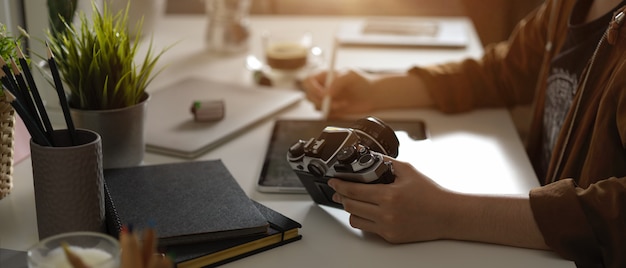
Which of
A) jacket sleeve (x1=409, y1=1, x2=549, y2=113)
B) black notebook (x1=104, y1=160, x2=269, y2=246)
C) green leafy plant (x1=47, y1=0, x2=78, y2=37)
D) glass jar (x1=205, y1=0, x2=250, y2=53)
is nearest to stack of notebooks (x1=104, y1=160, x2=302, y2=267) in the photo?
black notebook (x1=104, y1=160, x2=269, y2=246)

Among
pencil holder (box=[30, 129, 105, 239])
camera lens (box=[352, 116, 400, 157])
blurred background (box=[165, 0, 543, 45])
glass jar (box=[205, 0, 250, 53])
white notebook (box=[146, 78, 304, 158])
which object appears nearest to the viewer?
pencil holder (box=[30, 129, 105, 239])

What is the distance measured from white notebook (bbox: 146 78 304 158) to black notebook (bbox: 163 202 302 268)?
32 cm

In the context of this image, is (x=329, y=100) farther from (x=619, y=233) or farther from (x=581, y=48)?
(x=619, y=233)

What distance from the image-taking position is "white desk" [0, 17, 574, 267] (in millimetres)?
916

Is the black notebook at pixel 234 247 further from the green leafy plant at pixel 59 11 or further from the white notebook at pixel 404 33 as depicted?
the white notebook at pixel 404 33

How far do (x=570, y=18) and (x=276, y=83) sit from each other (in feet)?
1.93

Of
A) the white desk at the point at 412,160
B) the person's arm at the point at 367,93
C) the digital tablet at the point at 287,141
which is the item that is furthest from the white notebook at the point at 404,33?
the digital tablet at the point at 287,141

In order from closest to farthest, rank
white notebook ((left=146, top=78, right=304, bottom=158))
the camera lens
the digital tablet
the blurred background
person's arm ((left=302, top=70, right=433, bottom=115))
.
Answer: the camera lens
the digital tablet
white notebook ((left=146, top=78, right=304, bottom=158))
person's arm ((left=302, top=70, right=433, bottom=115))
the blurred background

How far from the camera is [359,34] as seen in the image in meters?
1.90

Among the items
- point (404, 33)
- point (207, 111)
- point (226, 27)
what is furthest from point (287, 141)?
point (404, 33)

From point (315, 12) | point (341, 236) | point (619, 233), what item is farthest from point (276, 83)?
point (315, 12)

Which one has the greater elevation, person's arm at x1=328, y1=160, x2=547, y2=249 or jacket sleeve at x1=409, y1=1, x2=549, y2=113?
person's arm at x1=328, y1=160, x2=547, y2=249

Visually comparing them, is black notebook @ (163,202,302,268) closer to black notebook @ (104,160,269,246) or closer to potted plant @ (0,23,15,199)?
black notebook @ (104,160,269,246)

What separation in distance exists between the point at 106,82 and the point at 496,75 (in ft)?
2.51
